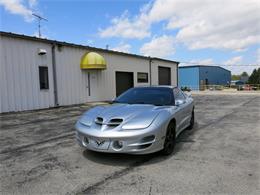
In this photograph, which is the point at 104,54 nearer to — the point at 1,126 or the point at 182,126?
the point at 1,126

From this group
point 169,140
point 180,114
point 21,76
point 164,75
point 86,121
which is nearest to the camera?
point 86,121

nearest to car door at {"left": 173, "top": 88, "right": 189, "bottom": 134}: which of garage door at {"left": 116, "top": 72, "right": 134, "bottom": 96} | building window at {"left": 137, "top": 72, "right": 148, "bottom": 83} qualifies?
garage door at {"left": 116, "top": 72, "right": 134, "bottom": 96}

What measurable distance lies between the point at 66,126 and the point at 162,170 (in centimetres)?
449

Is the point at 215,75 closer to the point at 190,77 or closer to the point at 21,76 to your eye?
the point at 190,77

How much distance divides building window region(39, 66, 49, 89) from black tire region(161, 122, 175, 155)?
29.9ft

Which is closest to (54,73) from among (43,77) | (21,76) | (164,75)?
(43,77)

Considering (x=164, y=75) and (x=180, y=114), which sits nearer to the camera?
(x=180, y=114)

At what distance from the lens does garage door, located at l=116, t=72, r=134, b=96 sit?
60.0 feet

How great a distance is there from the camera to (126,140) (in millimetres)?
3795

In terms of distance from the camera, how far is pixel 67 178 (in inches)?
136

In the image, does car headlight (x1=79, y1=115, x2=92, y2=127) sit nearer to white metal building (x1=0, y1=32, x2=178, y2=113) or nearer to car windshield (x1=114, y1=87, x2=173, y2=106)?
car windshield (x1=114, y1=87, x2=173, y2=106)

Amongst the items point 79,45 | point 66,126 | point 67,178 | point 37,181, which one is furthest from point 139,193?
point 79,45

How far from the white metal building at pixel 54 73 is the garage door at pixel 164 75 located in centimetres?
539

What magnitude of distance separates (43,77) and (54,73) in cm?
69
